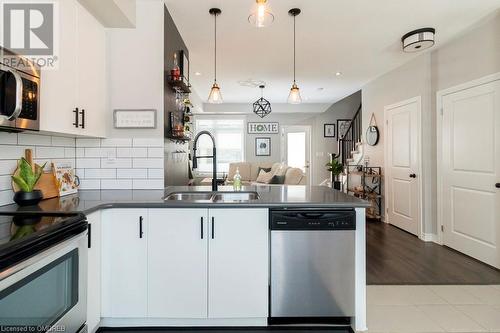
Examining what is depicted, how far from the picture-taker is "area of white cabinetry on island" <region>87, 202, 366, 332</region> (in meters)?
1.88

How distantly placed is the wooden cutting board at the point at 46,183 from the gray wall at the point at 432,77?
4.16m

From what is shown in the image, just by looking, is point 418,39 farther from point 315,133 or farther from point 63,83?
point 315,133

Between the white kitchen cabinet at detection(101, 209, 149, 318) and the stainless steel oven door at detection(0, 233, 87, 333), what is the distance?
276mm

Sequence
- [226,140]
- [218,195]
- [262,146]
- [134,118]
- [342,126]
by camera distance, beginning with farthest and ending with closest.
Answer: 1. [226,140]
2. [262,146]
3. [342,126]
4. [134,118]
5. [218,195]

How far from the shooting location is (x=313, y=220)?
6.08 ft

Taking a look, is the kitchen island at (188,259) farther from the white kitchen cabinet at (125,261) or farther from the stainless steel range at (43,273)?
the stainless steel range at (43,273)

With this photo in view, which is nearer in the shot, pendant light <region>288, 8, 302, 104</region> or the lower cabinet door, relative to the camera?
the lower cabinet door

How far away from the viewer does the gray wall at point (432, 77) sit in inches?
122

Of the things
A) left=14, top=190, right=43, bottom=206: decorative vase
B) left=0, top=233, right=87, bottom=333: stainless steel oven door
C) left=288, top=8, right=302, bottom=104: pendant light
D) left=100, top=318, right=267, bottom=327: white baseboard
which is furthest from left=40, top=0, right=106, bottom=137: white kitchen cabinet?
left=288, top=8, right=302, bottom=104: pendant light

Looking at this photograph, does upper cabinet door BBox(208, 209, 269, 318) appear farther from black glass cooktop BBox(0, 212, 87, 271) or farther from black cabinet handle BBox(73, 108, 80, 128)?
black cabinet handle BBox(73, 108, 80, 128)

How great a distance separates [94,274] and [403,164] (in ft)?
14.3

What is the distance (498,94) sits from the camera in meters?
2.94

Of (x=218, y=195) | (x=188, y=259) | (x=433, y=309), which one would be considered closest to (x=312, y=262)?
(x=188, y=259)

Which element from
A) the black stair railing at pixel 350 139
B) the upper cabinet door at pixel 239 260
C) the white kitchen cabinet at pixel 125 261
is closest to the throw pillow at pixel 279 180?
the black stair railing at pixel 350 139
